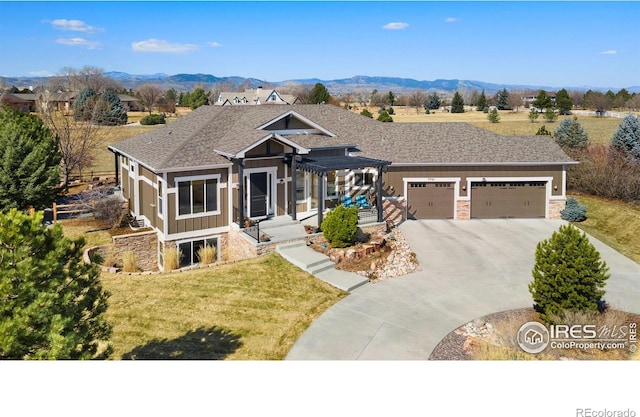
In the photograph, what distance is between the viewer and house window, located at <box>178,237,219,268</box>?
63.2ft

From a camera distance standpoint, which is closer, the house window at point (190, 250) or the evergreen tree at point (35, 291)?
the evergreen tree at point (35, 291)

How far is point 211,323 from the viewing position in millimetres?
12531

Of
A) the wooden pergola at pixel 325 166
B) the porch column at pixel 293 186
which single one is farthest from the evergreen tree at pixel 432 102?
the porch column at pixel 293 186

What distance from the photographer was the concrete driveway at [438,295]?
1142 cm

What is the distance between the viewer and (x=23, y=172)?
21.2 meters

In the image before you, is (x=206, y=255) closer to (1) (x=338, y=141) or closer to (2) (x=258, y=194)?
(2) (x=258, y=194)

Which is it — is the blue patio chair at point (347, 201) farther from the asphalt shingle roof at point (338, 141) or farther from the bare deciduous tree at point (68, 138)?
the bare deciduous tree at point (68, 138)

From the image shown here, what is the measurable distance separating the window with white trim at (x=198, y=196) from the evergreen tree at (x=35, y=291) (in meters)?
11.2

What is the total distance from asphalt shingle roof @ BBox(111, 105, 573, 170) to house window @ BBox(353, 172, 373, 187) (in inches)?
37.6

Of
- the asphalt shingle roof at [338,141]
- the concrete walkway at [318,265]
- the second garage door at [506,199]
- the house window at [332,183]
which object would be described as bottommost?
the concrete walkway at [318,265]

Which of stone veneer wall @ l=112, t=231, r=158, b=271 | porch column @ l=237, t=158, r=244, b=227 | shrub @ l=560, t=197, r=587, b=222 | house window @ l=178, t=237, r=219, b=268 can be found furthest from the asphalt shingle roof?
house window @ l=178, t=237, r=219, b=268

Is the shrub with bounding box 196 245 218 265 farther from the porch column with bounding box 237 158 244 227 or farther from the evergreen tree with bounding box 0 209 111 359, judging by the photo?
the evergreen tree with bounding box 0 209 111 359

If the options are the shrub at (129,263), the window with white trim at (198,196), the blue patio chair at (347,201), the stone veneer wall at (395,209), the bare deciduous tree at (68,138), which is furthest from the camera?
the bare deciduous tree at (68,138)

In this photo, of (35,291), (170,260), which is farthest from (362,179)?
(35,291)
